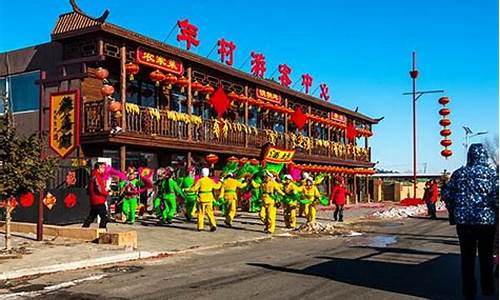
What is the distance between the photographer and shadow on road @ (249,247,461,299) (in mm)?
7715

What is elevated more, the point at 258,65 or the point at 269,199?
the point at 258,65

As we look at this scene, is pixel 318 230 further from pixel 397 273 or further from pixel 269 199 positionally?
pixel 397 273

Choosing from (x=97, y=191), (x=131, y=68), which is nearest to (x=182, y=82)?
(x=131, y=68)

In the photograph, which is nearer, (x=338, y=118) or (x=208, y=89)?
(x=208, y=89)

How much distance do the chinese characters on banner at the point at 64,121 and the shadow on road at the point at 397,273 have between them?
6.16 metres

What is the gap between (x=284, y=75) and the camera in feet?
99.2

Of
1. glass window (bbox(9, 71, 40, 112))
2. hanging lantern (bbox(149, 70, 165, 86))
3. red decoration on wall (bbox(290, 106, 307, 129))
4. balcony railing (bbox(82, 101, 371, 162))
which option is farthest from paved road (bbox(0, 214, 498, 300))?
red decoration on wall (bbox(290, 106, 307, 129))

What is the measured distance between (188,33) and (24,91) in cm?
613

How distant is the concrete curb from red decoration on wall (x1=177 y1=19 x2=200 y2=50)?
461 inches

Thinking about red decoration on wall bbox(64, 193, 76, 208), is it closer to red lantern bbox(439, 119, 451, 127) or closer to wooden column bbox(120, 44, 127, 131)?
wooden column bbox(120, 44, 127, 131)

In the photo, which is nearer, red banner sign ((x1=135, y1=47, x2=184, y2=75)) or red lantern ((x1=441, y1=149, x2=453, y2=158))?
red banner sign ((x1=135, y1=47, x2=184, y2=75))

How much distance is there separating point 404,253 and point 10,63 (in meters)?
15.6

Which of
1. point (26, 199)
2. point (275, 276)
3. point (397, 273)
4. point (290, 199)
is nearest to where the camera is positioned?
point (275, 276)

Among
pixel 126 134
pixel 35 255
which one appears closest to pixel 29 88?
pixel 126 134
